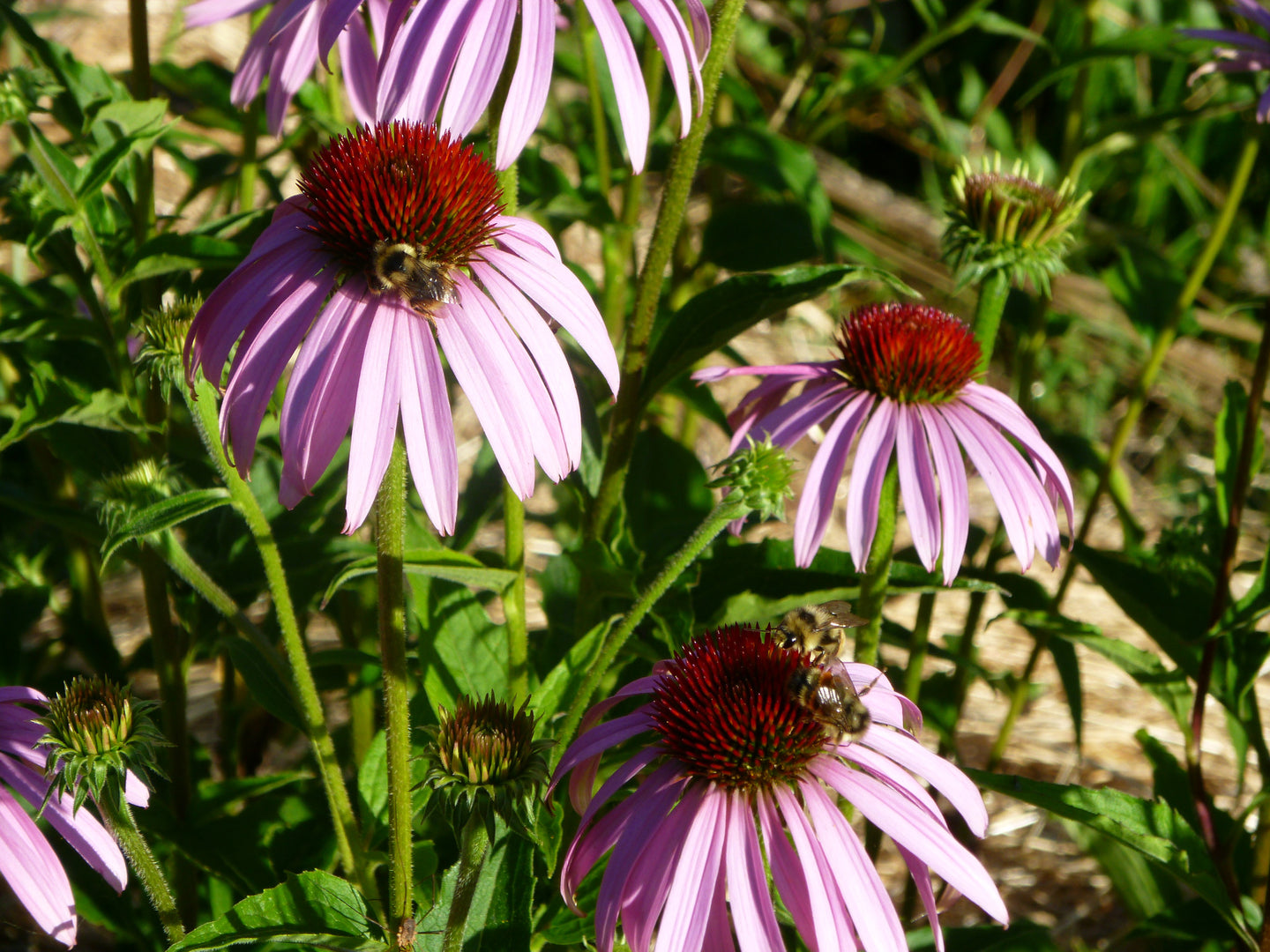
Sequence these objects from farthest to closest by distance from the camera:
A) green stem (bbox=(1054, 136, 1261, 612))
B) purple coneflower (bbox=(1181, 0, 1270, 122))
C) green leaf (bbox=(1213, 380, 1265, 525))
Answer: green stem (bbox=(1054, 136, 1261, 612)), purple coneflower (bbox=(1181, 0, 1270, 122)), green leaf (bbox=(1213, 380, 1265, 525))

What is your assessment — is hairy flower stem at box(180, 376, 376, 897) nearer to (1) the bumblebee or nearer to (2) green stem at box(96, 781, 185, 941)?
(2) green stem at box(96, 781, 185, 941)

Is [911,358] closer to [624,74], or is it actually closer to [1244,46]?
[624,74]

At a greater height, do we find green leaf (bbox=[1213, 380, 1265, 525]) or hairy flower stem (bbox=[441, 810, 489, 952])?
green leaf (bbox=[1213, 380, 1265, 525])

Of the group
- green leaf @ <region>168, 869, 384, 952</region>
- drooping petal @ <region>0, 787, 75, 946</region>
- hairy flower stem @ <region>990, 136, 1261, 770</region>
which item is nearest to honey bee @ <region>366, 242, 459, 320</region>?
green leaf @ <region>168, 869, 384, 952</region>

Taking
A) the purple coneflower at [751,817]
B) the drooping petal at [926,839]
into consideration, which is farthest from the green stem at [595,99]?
the drooping petal at [926,839]

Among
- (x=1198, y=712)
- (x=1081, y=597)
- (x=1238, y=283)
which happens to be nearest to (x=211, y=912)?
(x=1198, y=712)

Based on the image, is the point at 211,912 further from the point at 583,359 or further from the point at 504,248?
the point at 504,248
